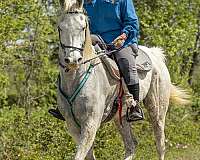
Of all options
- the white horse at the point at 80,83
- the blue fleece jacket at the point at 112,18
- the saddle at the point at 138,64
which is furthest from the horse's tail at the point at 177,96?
the blue fleece jacket at the point at 112,18

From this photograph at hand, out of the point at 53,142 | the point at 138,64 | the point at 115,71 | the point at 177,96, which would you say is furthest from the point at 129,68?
the point at 53,142

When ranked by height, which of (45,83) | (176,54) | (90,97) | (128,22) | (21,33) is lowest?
(45,83)

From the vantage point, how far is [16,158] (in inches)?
360

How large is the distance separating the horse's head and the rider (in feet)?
3.01

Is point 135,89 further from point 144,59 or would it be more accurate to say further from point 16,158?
point 16,158

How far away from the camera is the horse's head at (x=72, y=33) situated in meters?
5.48

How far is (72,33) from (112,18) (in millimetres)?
1288

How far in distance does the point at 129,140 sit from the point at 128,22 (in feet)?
6.20

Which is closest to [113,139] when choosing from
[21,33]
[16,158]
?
[16,158]

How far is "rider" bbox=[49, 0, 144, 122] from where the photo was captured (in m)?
6.70

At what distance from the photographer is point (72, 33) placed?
560cm

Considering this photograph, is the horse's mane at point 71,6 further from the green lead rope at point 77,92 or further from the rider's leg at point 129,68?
the rider's leg at point 129,68

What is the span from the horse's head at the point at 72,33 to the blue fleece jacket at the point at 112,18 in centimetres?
92

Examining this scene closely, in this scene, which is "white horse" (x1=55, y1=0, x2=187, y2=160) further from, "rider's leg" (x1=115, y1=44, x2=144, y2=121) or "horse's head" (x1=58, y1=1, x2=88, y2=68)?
"rider's leg" (x1=115, y1=44, x2=144, y2=121)
